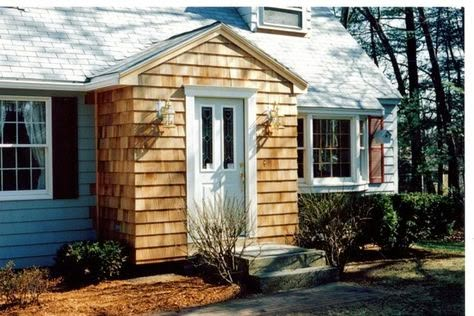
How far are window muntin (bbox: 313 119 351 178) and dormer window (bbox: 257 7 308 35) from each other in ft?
7.37

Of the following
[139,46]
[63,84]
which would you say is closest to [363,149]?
[139,46]

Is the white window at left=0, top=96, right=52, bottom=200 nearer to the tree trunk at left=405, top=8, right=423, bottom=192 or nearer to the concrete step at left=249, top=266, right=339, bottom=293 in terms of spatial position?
the concrete step at left=249, top=266, right=339, bottom=293

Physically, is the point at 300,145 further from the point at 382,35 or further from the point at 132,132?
the point at 382,35

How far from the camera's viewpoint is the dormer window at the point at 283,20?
12.9 m

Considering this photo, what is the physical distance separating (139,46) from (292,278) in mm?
4830

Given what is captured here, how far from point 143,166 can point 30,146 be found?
6.29ft

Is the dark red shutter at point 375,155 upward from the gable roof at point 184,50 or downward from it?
downward

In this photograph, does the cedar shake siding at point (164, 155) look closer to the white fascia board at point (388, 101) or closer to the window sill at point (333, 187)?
the window sill at point (333, 187)

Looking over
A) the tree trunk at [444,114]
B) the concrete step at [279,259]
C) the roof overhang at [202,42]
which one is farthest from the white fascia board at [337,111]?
the tree trunk at [444,114]

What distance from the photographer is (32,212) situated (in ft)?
30.3

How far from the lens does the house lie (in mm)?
8789

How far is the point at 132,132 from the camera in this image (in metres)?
8.65

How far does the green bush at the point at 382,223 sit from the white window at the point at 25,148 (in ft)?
17.3

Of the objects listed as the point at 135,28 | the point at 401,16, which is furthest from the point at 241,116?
the point at 401,16
